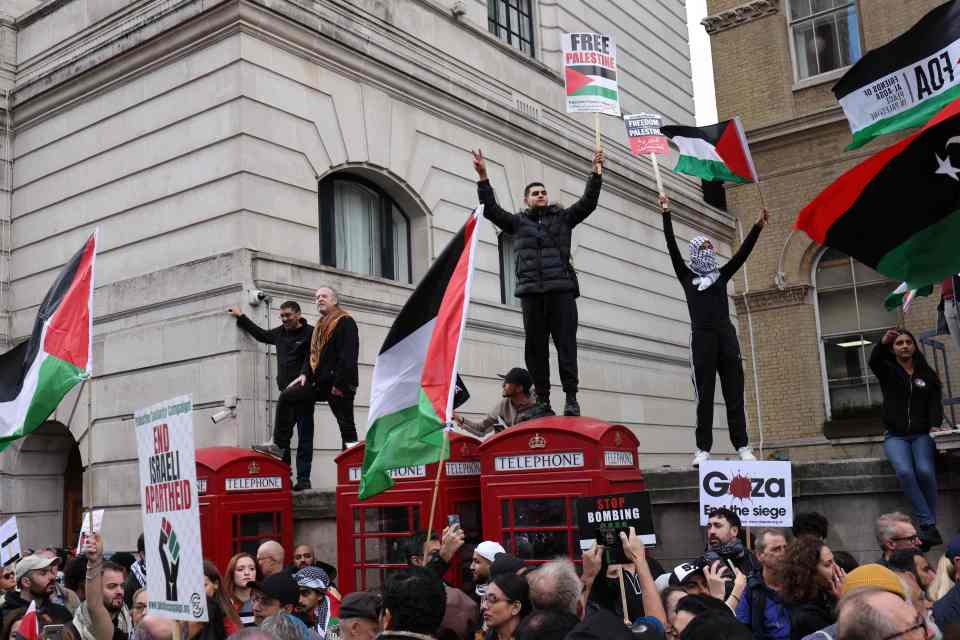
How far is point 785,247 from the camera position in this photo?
25047 mm

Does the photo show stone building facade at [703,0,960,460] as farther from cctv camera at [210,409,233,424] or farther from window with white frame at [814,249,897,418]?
cctv camera at [210,409,233,424]

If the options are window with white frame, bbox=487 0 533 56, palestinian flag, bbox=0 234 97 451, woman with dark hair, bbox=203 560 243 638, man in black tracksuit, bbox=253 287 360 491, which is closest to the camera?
woman with dark hair, bbox=203 560 243 638

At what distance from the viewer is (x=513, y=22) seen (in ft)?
65.8

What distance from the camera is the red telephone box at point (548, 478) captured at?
7660mm

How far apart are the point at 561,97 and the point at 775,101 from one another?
25.8 feet

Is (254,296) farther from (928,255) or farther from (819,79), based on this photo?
(819,79)

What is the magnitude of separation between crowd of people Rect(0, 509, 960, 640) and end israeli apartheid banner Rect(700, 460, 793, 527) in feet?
1.00

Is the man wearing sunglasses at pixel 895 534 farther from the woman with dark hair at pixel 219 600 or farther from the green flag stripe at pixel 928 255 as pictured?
the woman with dark hair at pixel 219 600

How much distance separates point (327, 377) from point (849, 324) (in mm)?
16468

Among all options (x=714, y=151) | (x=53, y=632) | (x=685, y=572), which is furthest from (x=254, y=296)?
(x=685, y=572)

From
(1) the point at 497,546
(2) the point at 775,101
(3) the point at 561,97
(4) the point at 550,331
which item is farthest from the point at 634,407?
(1) the point at 497,546

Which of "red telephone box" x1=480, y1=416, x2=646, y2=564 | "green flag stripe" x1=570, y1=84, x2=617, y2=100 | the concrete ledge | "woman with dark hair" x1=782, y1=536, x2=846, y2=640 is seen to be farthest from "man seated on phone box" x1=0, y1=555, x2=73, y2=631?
"green flag stripe" x1=570, y1=84, x2=617, y2=100

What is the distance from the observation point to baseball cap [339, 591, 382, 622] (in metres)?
5.20

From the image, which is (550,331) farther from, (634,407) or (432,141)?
(634,407)
